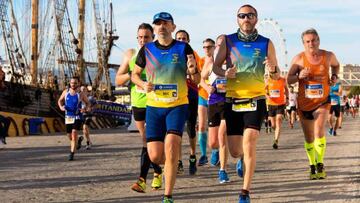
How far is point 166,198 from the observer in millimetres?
6625

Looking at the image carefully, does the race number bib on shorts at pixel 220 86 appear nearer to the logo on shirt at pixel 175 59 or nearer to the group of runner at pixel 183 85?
the group of runner at pixel 183 85

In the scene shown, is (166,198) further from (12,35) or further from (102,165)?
(12,35)

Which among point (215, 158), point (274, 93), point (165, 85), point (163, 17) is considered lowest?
point (215, 158)

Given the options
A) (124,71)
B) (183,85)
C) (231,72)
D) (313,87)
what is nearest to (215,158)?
(313,87)

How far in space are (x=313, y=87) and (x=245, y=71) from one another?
2.38 m

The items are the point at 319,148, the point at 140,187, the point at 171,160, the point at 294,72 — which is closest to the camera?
the point at 171,160

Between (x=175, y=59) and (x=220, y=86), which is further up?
(x=175, y=59)

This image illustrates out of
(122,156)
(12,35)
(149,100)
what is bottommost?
(122,156)

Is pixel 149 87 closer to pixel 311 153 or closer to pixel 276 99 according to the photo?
pixel 311 153

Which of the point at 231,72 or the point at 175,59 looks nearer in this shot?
the point at 175,59

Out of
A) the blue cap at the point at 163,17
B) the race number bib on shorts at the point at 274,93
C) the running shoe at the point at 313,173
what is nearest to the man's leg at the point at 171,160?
the blue cap at the point at 163,17

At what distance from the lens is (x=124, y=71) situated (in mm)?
8352

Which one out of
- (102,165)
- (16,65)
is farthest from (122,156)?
(16,65)

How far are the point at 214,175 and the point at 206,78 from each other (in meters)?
1.43
